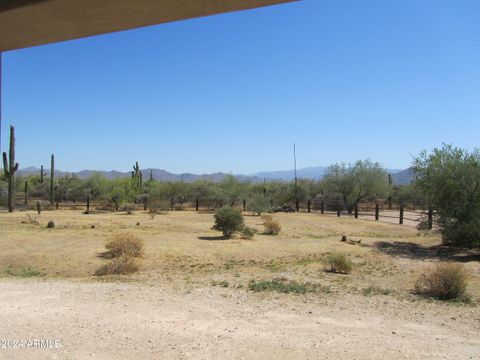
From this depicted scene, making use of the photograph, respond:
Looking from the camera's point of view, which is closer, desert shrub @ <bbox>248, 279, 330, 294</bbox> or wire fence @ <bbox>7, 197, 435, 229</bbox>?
desert shrub @ <bbox>248, 279, 330, 294</bbox>

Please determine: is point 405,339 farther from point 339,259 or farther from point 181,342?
point 339,259

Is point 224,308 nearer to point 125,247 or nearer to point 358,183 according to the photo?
point 125,247

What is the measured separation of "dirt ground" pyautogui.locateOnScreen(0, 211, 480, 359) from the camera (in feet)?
17.0

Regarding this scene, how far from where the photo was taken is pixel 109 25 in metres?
3.15

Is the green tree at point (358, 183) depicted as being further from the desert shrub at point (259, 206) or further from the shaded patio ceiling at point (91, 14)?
the shaded patio ceiling at point (91, 14)

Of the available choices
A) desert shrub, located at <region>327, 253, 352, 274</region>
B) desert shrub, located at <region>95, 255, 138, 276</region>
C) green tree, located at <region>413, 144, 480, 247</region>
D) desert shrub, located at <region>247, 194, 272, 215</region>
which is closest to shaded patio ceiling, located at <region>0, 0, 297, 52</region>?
desert shrub, located at <region>95, 255, 138, 276</region>

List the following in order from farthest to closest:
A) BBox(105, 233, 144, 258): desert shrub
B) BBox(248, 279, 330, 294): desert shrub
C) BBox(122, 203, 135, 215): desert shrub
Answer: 1. BBox(122, 203, 135, 215): desert shrub
2. BBox(105, 233, 144, 258): desert shrub
3. BBox(248, 279, 330, 294): desert shrub

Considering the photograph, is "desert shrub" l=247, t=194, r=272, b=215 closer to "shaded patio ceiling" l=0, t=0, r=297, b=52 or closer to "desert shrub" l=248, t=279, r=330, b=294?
"desert shrub" l=248, t=279, r=330, b=294

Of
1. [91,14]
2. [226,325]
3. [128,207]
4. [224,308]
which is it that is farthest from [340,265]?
[128,207]

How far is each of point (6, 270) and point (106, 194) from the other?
99.5 ft

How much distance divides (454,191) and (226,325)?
13.8m

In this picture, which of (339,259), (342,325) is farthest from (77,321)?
(339,259)

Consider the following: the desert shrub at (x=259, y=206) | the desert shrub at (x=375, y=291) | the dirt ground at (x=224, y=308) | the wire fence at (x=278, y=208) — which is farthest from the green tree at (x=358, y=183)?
the desert shrub at (x=375, y=291)

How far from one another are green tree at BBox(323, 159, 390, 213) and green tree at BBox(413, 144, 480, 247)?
20509mm
